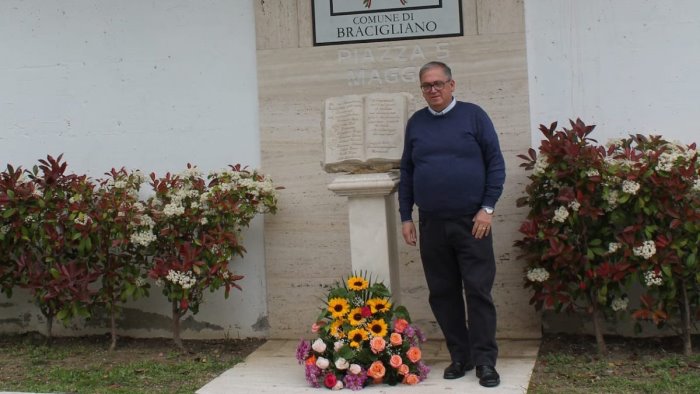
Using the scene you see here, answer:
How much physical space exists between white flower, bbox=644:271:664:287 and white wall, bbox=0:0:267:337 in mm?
2672

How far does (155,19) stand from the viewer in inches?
249

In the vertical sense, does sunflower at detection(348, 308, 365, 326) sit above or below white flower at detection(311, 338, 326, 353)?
above

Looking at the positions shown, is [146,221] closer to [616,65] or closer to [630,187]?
[630,187]

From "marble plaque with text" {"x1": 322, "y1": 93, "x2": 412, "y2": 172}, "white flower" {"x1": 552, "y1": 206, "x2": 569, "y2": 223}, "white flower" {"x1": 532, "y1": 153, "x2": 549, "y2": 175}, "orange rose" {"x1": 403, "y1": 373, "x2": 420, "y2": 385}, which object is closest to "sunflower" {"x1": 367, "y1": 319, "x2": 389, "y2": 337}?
"orange rose" {"x1": 403, "y1": 373, "x2": 420, "y2": 385}

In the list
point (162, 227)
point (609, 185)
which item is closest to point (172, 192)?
point (162, 227)

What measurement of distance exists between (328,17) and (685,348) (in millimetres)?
3243

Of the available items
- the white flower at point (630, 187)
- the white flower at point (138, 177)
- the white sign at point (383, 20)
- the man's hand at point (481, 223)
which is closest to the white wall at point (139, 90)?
the white flower at point (138, 177)

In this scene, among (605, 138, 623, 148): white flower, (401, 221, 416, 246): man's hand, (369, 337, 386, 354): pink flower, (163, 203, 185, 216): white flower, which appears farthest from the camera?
(163, 203, 185, 216): white flower

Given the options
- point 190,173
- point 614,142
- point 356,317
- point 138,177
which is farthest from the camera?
point 138,177

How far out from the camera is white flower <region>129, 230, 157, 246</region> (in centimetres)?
566

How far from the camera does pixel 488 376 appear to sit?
Answer: 15.3 feet

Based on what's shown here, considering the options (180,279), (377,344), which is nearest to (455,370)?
(377,344)

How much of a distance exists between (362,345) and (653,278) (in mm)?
1787

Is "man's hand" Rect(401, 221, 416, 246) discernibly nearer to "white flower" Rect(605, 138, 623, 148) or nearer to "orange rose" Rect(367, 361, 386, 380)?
"orange rose" Rect(367, 361, 386, 380)
